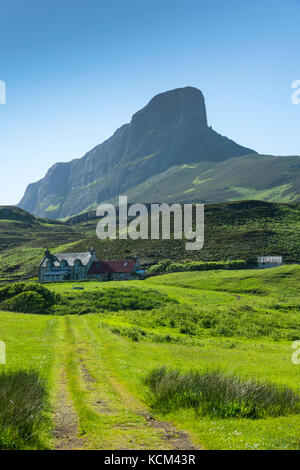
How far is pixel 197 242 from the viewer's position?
6053 inches

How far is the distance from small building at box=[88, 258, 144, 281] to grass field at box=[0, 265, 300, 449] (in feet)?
144

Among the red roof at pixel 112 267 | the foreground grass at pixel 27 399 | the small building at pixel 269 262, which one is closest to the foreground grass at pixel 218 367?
the foreground grass at pixel 27 399

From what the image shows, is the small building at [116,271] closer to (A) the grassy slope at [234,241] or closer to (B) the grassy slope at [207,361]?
(A) the grassy slope at [234,241]

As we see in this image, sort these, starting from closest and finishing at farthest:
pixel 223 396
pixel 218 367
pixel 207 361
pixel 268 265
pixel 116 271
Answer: pixel 223 396 → pixel 218 367 → pixel 207 361 → pixel 268 265 → pixel 116 271

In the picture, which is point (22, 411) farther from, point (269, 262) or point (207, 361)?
point (269, 262)

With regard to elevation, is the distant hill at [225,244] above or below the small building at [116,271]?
above

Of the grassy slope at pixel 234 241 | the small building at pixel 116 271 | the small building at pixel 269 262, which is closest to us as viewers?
the small building at pixel 269 262

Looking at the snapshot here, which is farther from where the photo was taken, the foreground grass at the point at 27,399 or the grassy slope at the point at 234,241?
the grassy slope at the point at 234,241

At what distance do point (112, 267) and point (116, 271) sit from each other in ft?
8.53

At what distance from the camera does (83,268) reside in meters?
124

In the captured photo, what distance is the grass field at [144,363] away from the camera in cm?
1338

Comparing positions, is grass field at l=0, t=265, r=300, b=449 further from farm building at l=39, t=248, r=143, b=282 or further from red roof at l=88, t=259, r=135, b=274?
farm building at l=39, t=248, r=143, b=282

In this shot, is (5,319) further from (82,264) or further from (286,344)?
(82,264)

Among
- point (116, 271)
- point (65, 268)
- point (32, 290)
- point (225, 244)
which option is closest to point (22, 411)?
point (32, 290)
